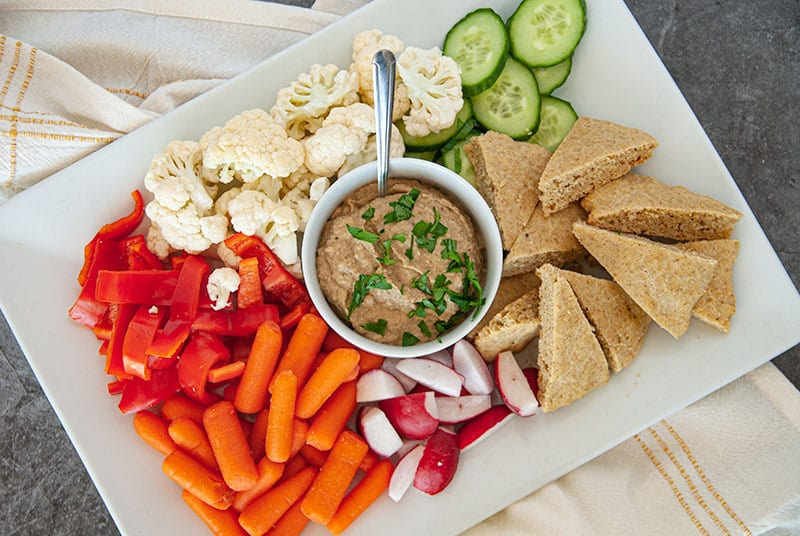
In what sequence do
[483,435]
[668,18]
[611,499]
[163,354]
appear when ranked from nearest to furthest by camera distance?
[163,354], [483,435], [611,499], [668,18]

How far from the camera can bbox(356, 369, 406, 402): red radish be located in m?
2.38

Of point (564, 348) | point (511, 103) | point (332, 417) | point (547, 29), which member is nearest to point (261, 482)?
point (332, 417)

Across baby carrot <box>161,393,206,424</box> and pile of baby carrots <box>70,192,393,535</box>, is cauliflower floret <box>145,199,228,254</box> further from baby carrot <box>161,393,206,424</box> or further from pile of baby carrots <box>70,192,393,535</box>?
baby carrot <box>161,393,206,424</box>

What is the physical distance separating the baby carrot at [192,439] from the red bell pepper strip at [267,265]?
1.70 feet

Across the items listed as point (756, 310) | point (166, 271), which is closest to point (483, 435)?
point (756, 310)

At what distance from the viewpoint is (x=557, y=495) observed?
253 centimetres

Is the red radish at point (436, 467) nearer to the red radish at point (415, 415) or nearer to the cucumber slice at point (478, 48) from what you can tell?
the red radish at point (415, 415)

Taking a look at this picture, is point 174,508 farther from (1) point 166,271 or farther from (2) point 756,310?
(2) point 756,310

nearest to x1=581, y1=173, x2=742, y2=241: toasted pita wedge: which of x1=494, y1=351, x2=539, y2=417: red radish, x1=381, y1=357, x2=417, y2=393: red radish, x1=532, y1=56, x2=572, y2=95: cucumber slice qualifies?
x1=532, y1=56, x2=572, y2=95: cucumber slice

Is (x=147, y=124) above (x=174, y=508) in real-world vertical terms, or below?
above

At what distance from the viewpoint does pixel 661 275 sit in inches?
88.6

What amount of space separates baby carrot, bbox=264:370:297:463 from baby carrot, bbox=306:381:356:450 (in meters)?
0.10

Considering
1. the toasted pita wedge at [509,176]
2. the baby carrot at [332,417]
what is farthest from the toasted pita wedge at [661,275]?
the baby carrot at [332,417]

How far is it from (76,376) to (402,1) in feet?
5.97
